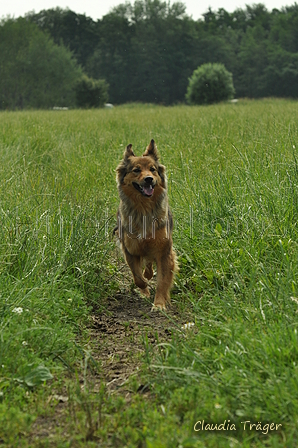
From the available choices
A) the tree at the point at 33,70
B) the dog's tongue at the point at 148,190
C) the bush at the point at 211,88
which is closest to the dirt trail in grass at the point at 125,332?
the dog's tongue at the point at 148,190

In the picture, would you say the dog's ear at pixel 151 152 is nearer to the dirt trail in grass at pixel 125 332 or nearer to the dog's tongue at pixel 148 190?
the dog's tongue at pixel 148 190

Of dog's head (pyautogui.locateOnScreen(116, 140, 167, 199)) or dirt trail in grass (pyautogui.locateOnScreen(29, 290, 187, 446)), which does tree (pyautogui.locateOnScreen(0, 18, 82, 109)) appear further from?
dirt trail in grass (pyautogui.locateOnScreen(29, 290, 187, 446))

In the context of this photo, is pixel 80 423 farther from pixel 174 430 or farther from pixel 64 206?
pixel 64 206

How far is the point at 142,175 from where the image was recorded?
14.1 feet

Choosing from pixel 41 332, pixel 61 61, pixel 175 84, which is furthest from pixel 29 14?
pixel 41 332

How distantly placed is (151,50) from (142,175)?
63.1m

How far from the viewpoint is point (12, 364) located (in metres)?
2.68

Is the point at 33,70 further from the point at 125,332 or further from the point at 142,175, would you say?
the point at 125,332

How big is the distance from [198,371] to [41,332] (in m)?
1.00

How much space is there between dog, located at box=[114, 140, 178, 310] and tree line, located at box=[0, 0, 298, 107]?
54.2m

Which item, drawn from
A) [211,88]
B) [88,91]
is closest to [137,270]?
[211,88]

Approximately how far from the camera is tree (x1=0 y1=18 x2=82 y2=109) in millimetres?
56031

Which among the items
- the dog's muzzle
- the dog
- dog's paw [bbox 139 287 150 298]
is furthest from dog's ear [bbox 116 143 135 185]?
dog's paw [bbox 139 287 150 298]

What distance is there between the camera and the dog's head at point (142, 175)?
4.27 m
